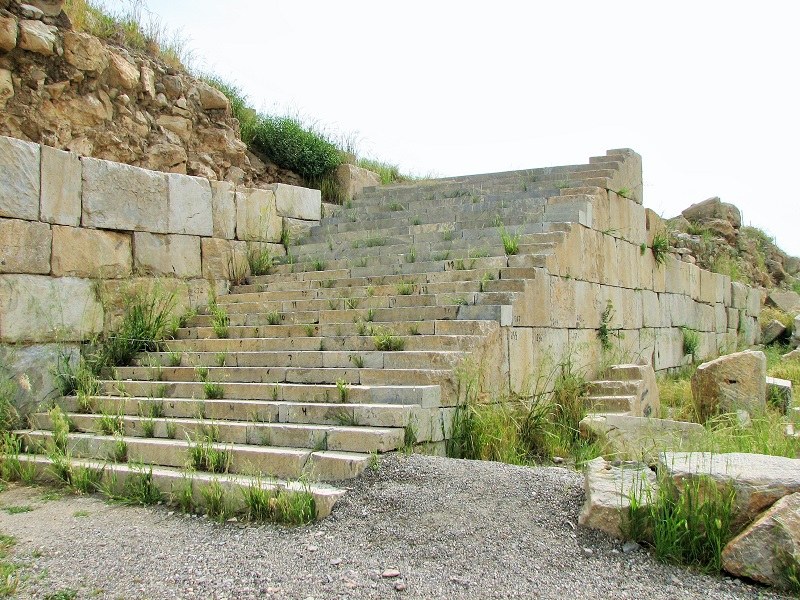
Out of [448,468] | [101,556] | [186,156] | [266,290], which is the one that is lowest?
[101,556]

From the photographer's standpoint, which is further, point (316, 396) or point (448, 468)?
point (316, 396)

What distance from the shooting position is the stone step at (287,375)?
6277 mm

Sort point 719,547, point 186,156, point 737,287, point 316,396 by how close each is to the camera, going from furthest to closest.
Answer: point 737,287 < point 186,156 < point 316,396 < point 719,547

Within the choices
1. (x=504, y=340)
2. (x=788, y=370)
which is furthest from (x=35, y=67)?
(x=788, y=370)

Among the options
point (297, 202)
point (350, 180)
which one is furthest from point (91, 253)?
point (350, 180)

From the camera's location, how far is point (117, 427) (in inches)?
259

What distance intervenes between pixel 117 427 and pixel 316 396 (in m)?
1.78

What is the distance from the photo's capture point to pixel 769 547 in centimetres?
368

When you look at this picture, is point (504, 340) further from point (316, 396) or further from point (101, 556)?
point (101, 556)

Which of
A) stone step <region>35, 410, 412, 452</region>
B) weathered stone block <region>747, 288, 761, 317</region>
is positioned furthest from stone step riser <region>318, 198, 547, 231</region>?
weathered stone block <region>747, 288, 761, 317</region>

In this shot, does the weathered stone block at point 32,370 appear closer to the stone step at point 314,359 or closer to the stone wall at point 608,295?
the stone step at point 314,359

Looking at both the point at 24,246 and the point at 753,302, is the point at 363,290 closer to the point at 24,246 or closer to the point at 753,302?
the point at 24,246

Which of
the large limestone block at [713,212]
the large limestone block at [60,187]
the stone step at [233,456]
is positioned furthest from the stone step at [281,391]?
the large limestone block at [713,212]

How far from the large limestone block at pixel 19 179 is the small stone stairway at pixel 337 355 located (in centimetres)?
186
